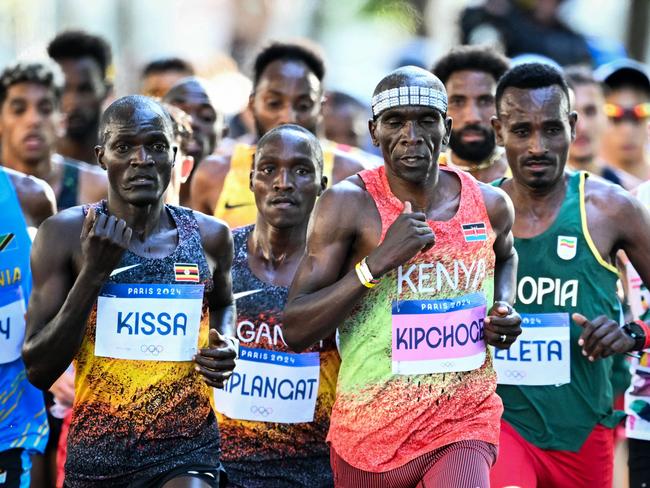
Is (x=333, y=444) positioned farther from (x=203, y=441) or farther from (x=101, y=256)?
(x=101, y=256)

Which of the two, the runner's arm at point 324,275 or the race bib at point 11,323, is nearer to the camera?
the runner's arm at point 324,275

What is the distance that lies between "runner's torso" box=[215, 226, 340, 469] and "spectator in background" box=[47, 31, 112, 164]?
4545 mm

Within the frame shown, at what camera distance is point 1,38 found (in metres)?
20.8

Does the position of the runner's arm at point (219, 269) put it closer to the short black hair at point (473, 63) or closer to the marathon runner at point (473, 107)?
the marathon runner at point (473, 107)

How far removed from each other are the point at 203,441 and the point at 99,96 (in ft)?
19.6

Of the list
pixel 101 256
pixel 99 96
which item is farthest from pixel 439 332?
pixel 99 96

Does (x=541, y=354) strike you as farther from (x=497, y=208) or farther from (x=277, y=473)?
(x=277, y=473)

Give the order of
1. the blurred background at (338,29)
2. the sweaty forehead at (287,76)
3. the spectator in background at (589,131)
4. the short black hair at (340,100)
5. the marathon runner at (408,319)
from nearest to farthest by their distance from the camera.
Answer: the marathon runner at (408,319), the sweaty forehead at (287,76), the spectator in background at (589,131), the blurred background at (338,29), the short black hair at (340,100)

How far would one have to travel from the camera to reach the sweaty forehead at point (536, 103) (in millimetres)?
6996

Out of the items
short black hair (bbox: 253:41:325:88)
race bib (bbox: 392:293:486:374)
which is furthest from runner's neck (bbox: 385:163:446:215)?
short black hair (bbox: 253:41:325:88)

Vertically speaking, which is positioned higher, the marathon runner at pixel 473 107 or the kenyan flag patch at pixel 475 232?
the marathon runner at pixel 473 107

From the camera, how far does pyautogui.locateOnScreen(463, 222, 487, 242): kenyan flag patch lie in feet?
19.4

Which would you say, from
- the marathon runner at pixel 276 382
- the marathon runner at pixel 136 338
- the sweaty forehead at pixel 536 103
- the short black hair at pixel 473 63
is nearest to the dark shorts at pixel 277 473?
the marathon runner at pixel 276 382

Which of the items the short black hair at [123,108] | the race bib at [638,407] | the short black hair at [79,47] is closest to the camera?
the short black hair at [123,108]
